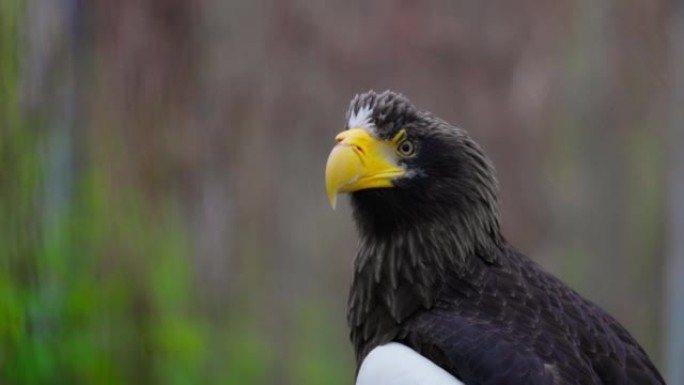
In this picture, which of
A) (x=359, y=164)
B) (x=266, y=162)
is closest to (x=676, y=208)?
(x=266, y=162)

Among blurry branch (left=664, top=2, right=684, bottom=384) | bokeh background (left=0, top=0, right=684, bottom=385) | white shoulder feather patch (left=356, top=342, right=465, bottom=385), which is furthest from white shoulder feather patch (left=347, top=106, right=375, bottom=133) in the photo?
blurry branch (left=664, top=2, right=684, bottom=384)

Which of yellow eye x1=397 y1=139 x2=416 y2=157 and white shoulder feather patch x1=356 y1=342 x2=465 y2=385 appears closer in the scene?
white shoulder feather patch x1=356 y1=342 x2=465 y2=385

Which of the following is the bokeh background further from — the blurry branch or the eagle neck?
the eagle neck

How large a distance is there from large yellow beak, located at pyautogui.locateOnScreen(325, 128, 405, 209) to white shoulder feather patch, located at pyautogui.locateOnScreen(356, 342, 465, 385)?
305mm

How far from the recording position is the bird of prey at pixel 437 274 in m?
2.13

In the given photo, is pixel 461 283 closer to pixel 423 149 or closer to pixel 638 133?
pixel 423 149

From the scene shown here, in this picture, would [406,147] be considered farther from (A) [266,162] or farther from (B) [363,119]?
(A) [266,162]

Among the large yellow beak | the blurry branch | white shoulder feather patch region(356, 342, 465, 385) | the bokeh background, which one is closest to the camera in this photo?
white shoulder feather patch region(356, 342, 465, 385)

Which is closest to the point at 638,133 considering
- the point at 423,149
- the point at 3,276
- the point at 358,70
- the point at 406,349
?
the point at 358,70

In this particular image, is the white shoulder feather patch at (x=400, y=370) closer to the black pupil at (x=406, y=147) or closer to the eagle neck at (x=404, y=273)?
the eagle neck at (x=404, y=273)

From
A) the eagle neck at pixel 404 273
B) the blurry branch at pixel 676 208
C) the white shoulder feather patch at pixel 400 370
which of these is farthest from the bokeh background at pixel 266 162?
the white shoulder feather patch at pixel 400 370

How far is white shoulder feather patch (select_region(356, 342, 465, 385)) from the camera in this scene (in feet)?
6.75

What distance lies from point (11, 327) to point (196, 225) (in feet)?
1.99

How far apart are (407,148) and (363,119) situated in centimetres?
11
